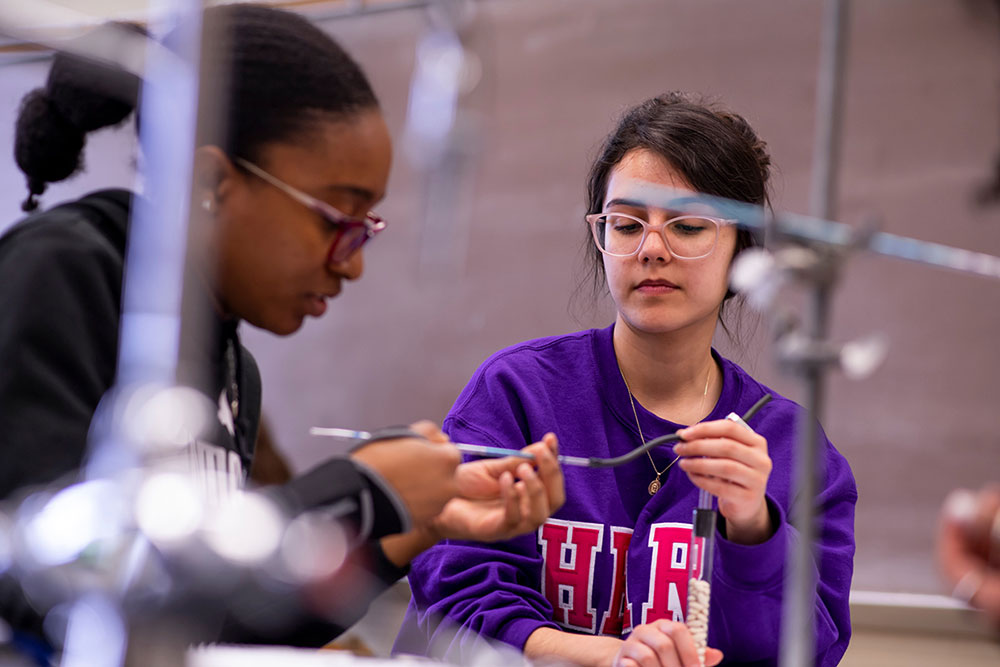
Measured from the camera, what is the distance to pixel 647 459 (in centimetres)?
110

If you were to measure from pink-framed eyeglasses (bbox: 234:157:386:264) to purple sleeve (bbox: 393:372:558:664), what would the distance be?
0.34 meters

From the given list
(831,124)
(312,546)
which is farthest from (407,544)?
(831,124)

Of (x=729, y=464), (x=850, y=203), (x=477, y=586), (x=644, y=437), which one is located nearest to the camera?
(x=729, y=464)

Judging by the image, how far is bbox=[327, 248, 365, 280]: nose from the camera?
830 millimetres

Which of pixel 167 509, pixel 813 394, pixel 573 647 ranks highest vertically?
pixel 813 394

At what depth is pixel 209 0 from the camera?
77 centimetres

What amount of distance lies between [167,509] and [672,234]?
0.67m

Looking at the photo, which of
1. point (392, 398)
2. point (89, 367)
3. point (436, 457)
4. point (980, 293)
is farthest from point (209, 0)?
point (980, 293)

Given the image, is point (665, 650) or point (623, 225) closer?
point (665, 650)

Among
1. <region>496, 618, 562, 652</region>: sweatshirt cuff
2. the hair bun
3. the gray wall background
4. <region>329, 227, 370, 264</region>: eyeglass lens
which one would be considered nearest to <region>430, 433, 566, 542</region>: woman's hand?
<region>496, 618, 562, 652</region>: sweatshirt cuff

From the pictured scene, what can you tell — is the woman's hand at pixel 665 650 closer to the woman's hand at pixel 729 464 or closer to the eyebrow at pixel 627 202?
the woman's hand at pixel 729 464

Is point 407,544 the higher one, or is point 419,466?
point 419,466

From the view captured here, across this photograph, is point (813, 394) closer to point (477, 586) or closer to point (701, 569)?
point (701, 569)

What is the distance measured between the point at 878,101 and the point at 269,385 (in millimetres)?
1444
